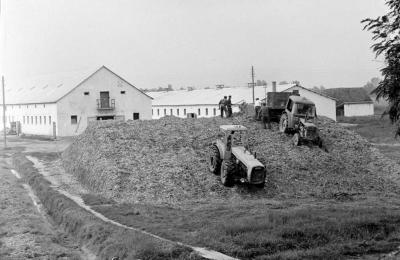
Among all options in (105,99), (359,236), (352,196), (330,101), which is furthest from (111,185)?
(330,101)

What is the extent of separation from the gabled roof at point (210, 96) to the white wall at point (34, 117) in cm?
2359

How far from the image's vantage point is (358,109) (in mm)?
84438

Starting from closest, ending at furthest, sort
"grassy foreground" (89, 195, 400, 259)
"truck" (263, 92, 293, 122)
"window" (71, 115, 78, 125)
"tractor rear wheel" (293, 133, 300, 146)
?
1. "grassy foreground" (89, 195, 400, 259)
2. "tractor rear wheel" (293, 133, 300, 146)
3. "truck" (263, 92, 293, 122)
4. "window" (71, 115, 78, 125)

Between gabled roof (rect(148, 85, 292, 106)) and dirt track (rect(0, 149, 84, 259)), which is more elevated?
gabled roof (rect(148, 85, 292, 106))

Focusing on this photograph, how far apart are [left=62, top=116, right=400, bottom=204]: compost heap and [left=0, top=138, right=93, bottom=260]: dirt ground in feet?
11.1

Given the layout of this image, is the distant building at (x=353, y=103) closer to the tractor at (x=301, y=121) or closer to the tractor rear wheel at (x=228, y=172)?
the tractor at (x=301, y=121)

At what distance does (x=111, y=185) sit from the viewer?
2319cm

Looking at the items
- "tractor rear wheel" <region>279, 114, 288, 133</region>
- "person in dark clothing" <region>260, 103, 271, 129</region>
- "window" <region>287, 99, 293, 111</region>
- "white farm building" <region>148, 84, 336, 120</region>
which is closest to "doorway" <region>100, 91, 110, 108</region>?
"white farm building" <region>148, 84, 336, 120</region>

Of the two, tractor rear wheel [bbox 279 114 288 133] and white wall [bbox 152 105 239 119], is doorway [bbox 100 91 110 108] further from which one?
tractor rear wheel [bbox 279 114 288 133]

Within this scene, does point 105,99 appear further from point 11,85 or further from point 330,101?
point 11,85

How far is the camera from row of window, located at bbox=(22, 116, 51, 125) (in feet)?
193

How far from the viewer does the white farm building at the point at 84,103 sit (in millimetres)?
56625

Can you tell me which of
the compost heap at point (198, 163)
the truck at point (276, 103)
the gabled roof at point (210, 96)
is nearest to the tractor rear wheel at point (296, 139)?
the compost heap at point (198, 163)

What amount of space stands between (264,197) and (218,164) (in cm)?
291
